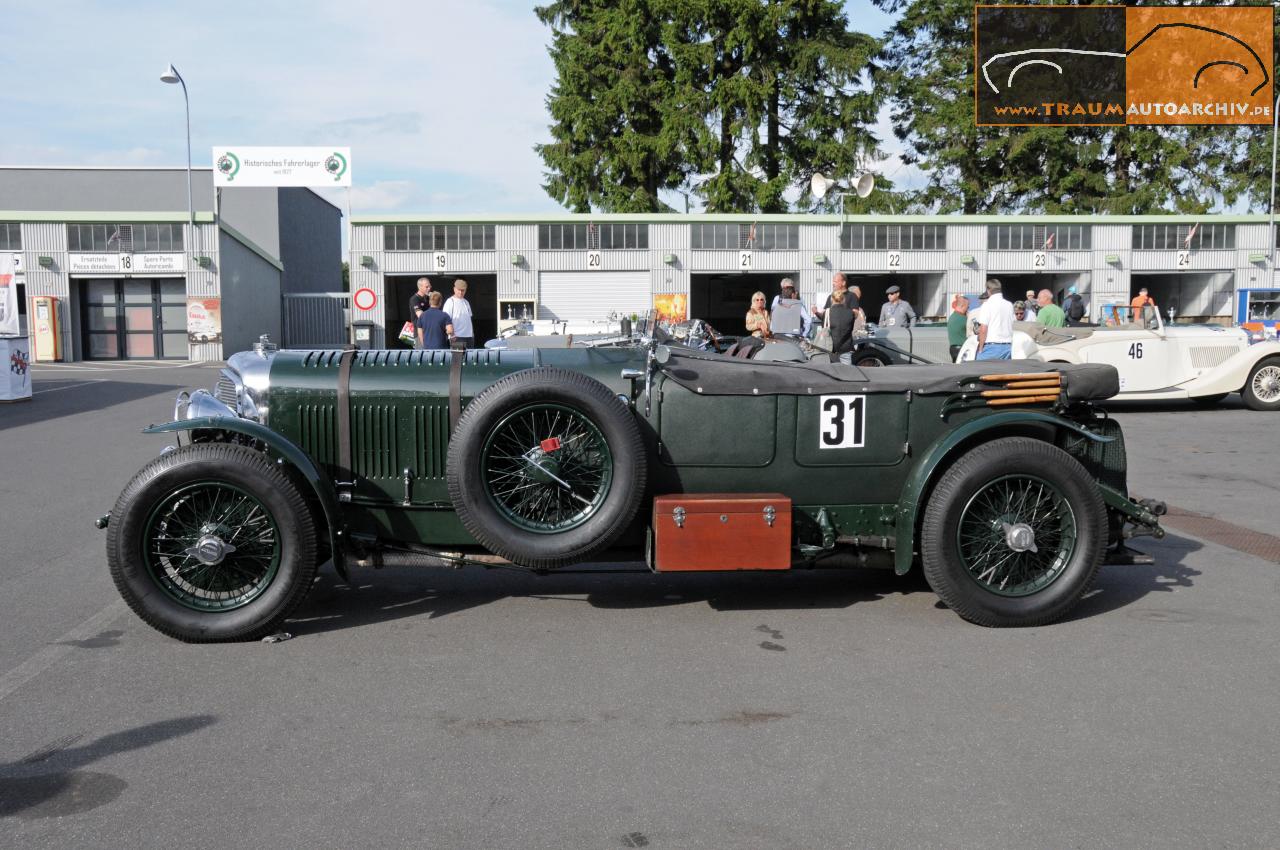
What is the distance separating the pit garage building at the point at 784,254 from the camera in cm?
3912

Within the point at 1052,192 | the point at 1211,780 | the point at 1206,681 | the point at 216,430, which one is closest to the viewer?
the point at 1211,780

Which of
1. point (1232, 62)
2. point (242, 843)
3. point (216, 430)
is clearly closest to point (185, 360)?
point (216, 430)

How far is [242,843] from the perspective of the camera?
2.82 meters

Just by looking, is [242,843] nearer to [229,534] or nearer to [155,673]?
[155,673]

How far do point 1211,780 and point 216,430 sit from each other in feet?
14.1

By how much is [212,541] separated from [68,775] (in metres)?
1.41

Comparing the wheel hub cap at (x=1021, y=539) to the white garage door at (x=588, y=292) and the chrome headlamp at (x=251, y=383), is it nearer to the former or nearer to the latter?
the chrome headlamp at (x=251, y=383)

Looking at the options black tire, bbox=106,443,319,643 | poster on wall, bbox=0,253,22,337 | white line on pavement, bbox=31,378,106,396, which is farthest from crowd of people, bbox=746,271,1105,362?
poster on wall, bbox=0,253,22,337

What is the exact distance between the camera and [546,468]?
4.70 m

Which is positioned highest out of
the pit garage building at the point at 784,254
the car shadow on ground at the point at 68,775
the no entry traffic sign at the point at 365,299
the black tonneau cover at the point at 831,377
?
the pit garage building at the point at 784,254

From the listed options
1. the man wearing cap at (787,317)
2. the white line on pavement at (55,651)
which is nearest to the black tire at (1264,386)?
the man wearing cap at (787,317)

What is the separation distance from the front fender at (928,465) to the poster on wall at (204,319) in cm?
3459

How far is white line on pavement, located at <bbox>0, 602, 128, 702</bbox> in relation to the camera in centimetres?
405

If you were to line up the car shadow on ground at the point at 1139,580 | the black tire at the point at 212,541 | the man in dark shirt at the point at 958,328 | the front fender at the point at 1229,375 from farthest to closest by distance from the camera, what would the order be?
the man in dark shirt at the point at 958,328 < the front fender at the point at 1229,375 < the car shadow on ground at the point at 1139,580 < the black tire at the point at 212,541
